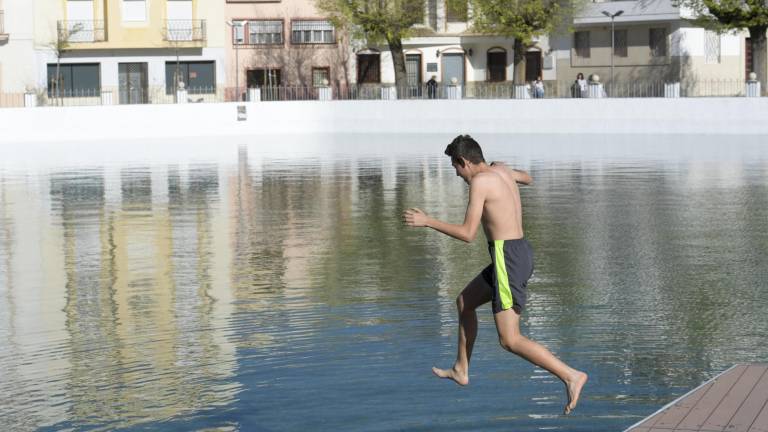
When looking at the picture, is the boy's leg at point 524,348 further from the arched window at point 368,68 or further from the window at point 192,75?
the arched window at point 368,68

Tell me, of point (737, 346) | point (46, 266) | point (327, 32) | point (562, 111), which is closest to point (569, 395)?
point (737, 346)

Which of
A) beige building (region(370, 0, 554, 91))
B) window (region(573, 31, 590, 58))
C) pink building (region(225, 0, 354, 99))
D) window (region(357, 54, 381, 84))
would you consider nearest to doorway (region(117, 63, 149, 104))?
pink building (region(225, 0, 354, 99))

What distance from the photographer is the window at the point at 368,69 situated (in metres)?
74.6

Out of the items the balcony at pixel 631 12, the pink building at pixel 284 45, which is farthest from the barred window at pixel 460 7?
the pink building at pixel 284 45

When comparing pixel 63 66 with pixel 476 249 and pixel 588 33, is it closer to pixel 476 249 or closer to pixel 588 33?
pixel 588 33

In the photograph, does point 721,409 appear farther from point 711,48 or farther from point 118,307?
point 711,48

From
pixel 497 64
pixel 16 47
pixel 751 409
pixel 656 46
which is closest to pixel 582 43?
pixel 656 46

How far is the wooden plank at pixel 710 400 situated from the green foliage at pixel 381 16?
184ft

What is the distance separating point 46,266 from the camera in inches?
634

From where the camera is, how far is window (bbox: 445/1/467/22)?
63594 mm

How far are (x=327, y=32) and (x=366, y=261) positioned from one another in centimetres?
5922

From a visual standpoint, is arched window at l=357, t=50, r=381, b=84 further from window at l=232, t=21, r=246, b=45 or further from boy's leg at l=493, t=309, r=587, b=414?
boy's leg at l=493, t=309, r=587, b=414

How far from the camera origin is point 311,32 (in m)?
74.2

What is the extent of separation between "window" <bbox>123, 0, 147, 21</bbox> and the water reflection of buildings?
157ft
